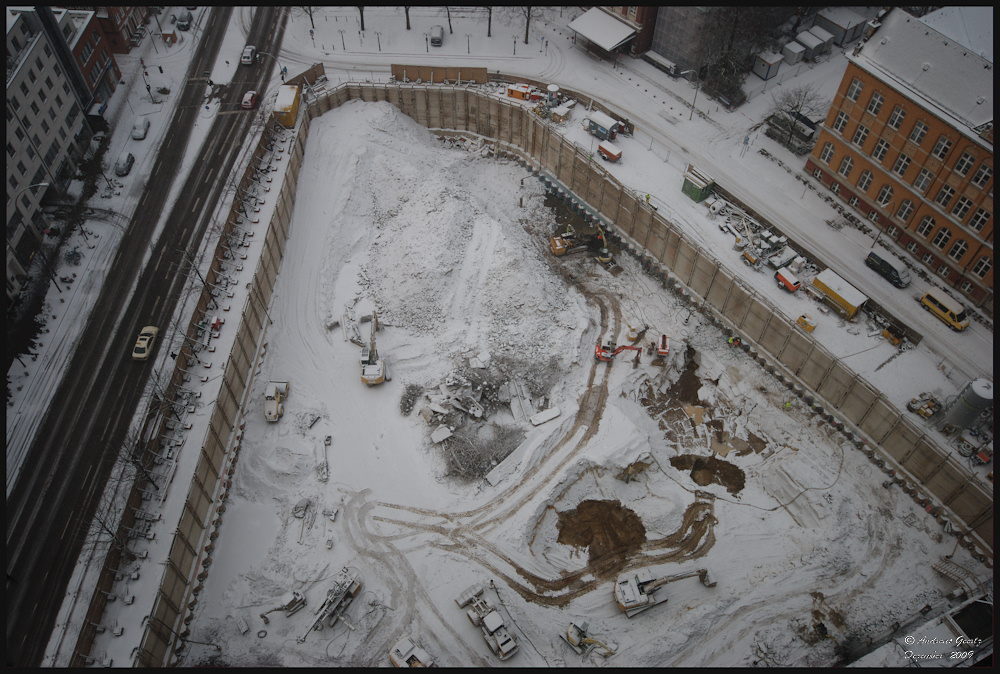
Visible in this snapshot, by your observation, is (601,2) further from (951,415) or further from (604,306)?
(951,415)

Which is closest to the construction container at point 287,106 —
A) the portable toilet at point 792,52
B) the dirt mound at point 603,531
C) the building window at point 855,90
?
the dirt mound at point 603,531

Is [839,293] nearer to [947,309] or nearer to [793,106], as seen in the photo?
[947,309]

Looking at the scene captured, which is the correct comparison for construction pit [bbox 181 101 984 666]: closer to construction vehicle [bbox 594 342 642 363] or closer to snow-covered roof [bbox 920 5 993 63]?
→ construction vehicle [bbox 594 342 642 363]

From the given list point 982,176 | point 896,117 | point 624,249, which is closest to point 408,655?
point 624,249

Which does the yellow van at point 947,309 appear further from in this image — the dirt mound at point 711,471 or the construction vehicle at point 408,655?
the construction vehicle at point 408,655

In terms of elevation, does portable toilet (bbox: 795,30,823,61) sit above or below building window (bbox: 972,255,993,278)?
above

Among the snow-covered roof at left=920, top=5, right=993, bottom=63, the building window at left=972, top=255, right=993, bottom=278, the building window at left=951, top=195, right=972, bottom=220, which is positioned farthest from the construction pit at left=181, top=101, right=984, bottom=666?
the snow-covered roof at left=920, top=5, right=993, bottom=63
